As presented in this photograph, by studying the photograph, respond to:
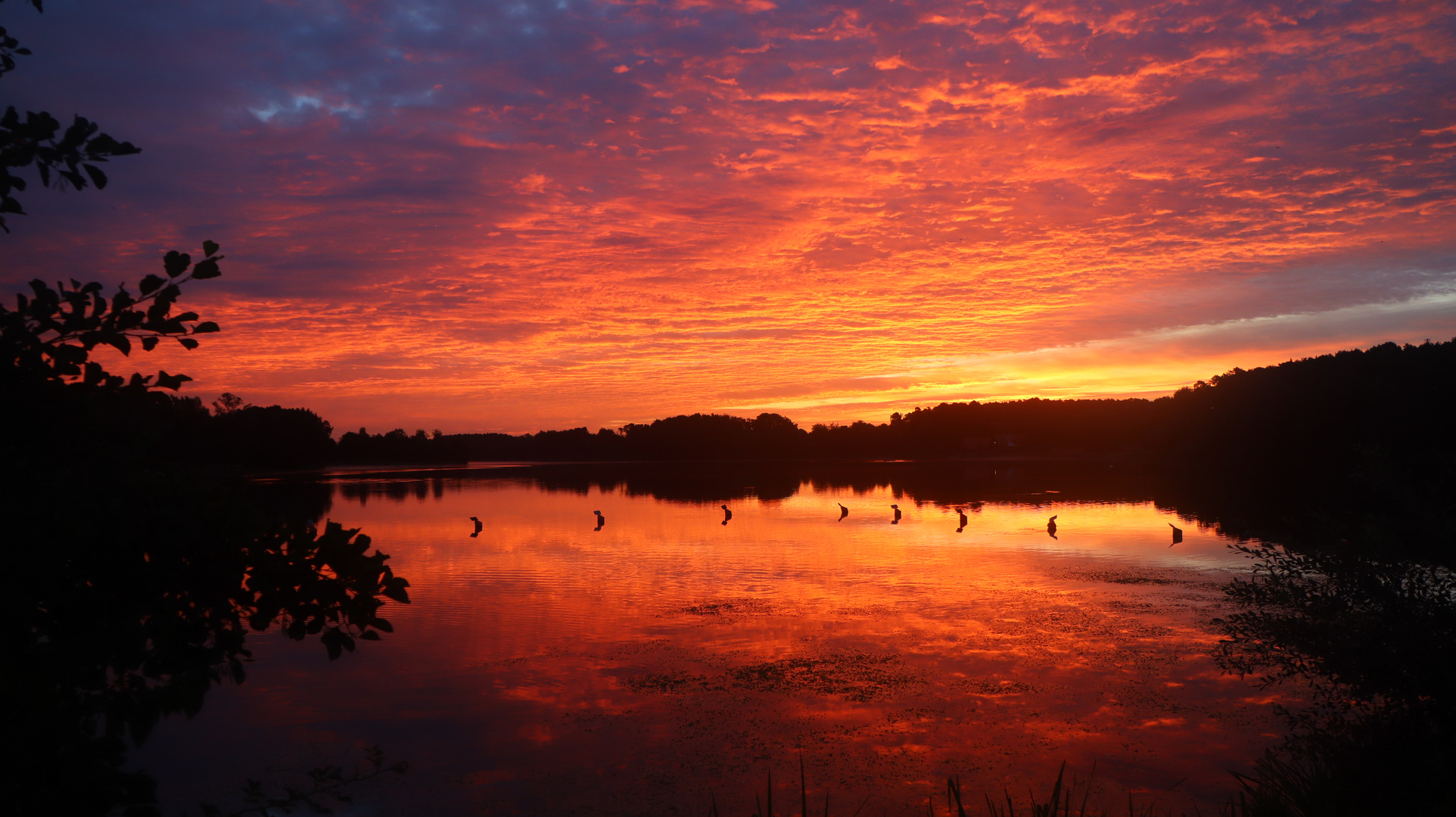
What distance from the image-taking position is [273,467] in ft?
353

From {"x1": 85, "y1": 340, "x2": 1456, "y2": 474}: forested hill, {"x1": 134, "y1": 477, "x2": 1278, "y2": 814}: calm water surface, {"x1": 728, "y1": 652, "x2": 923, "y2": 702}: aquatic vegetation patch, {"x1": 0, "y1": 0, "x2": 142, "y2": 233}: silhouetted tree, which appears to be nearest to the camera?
{"x1": 0, "y1": 0, "x2": 142, "y2": 233}: silhouetted tree

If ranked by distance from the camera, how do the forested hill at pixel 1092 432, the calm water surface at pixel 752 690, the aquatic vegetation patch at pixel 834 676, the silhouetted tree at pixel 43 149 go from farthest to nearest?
1. the forested hill at pixel 1092 432
2. the aquatic vegetation patch at pixel 834 676
3. the calm water surface at pixel 752 690
4. the silhouetted tree at pixel 43 149

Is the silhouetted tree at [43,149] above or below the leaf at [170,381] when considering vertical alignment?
above

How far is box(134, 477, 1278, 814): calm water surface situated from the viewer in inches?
415

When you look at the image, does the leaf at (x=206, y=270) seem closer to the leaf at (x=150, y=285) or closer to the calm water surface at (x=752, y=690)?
the leaf at (x=150, y=285)

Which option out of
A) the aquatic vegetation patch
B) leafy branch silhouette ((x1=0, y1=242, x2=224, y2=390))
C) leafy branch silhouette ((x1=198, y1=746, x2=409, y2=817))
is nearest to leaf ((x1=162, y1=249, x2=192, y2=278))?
leafy branch silhouette ((x1=0, y1=242, x2=224, y2=390))

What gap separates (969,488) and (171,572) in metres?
62.1

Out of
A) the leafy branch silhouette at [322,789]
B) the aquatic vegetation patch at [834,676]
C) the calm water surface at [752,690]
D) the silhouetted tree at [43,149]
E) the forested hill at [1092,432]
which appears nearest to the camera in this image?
the silhouetted tree at [43,149]

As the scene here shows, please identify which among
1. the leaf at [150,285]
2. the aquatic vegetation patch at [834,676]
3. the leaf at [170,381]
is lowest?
the aquatic vegetation patch at [834,676]

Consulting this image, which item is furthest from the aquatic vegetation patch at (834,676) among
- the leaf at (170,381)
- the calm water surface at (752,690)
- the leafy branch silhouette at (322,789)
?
the leaf at (170,381)

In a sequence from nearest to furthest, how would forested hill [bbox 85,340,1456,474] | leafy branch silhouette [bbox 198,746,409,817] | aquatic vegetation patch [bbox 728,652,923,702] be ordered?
leafy branch silhouette [bbox 198,746,409,817]
aquatic vegetation patch [bbox 728,652,923,702]
forested hill [bbox 85,340,1456,474]

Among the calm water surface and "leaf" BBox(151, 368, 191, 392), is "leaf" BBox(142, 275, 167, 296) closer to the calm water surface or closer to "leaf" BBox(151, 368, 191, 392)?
"leaf" BBox(151, 368, 191, 392)

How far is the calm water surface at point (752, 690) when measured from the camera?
1053 cm

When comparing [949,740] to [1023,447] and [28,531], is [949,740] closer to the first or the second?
[28,531]
